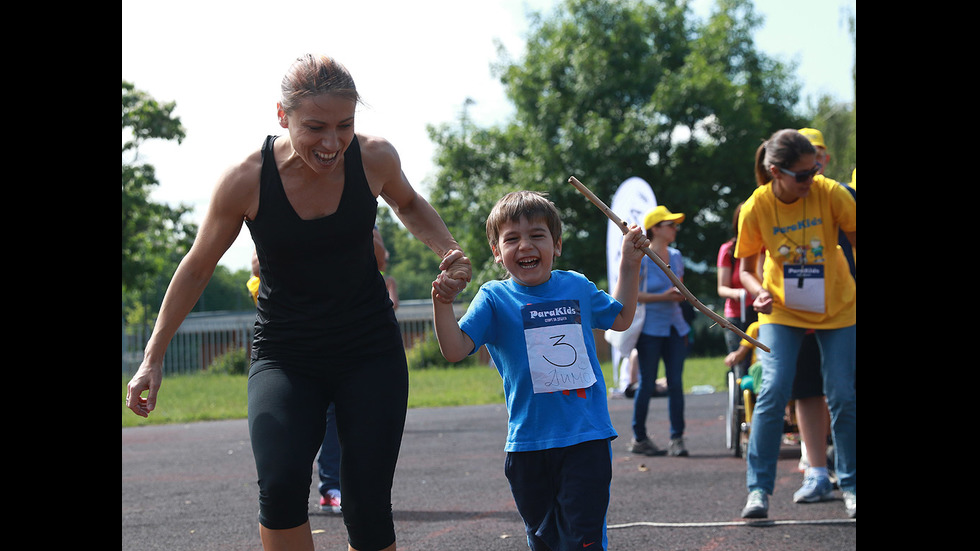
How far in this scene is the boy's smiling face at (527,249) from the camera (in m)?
3.71

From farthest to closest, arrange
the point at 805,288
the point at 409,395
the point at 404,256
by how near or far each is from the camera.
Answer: the point at 404,256
the point at 409,395
the point at 805,288

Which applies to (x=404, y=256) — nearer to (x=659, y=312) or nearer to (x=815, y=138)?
(x=659, y=312)

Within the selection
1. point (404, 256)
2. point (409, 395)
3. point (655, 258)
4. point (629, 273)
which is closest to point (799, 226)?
point (655, 258)

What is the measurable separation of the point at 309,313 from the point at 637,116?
32624mm

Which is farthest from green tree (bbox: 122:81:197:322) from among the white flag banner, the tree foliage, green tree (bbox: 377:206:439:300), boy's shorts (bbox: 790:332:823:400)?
green tree (bbox: 377:206:439:300)

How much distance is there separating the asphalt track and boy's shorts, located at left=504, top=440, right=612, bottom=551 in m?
1.34

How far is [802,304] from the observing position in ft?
17.8

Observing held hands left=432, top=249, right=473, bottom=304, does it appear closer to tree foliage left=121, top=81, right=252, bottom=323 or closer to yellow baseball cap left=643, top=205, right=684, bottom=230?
yellow baseball cap left=643, top=205, right=684, bottom=230

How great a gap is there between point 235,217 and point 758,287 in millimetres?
3222

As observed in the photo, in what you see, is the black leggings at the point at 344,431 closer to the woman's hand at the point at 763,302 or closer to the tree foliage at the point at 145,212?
the woman's hand at the point at 763,302

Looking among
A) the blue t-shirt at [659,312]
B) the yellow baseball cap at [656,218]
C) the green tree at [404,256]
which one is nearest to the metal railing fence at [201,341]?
the blue t-shirt at [659,312]

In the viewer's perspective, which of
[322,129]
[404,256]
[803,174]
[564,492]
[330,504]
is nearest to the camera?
[322,129]
